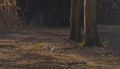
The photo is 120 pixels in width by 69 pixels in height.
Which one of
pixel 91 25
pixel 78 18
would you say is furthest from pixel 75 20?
pixel 91 25

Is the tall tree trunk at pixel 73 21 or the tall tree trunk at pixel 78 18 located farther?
the tall tree trunk at pixel 73 21

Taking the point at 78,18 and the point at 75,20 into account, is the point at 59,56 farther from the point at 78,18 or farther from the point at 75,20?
the point at 75,20

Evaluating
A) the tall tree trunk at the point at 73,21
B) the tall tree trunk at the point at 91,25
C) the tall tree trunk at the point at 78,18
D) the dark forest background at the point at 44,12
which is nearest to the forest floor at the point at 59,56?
the tall tree trunk at the point at 91,25

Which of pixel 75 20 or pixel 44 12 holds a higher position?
pixel 75 20

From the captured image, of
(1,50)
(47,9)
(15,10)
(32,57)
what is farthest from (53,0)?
(32,57)

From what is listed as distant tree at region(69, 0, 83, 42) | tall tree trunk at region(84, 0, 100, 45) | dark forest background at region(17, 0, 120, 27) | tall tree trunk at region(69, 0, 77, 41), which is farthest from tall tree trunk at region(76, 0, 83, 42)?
dark forest background at region(17, 0, 120, 27)

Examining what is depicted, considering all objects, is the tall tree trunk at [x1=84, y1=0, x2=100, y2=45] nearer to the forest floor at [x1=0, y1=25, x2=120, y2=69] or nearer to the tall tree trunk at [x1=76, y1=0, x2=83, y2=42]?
the forest floor at [x1=0, y1=25, x2=120, y2=69]

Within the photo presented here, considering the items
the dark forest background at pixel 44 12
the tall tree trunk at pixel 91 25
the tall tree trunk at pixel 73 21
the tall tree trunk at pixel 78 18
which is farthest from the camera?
the dark forest background at pixel 44 12

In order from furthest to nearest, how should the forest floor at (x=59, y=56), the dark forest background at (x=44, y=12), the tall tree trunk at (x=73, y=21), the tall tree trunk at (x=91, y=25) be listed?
the dark forest background at (x=44, y=12) → the tall tree trunk at (x=73, y=21) → the tall tree trunk at (x=91, y=25) → the forest floor at (x=59, y=56)

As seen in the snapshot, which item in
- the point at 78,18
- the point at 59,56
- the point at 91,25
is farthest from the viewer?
the point at 78,18

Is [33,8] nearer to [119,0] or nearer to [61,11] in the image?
[61,11]

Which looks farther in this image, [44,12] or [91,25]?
[44,12]

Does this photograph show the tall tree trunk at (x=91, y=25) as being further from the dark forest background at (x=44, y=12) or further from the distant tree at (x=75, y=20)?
the dark forest background at (x=44, y=12)

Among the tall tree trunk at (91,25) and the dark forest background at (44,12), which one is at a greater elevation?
the tall tree trunk at (91,25)
